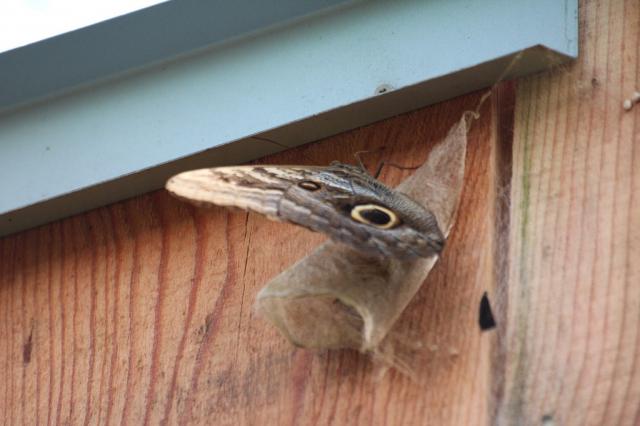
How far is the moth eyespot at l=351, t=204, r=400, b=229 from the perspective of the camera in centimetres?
140

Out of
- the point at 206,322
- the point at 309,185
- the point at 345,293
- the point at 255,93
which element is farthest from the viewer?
the point at 255,93

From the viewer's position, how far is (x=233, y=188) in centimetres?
140

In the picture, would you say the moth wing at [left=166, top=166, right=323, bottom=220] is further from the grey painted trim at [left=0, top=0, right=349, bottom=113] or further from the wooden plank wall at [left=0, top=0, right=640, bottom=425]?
the grey painted trim at [left=0, top=0, right=349, bottom=113]

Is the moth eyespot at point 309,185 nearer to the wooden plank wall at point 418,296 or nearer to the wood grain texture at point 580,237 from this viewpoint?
the wooden plank wall at point 418,296

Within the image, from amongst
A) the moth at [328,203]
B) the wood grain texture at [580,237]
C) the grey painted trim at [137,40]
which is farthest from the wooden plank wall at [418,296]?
the grey painted trim at [137,40]

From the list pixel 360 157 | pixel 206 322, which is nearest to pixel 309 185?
pixel 360 157

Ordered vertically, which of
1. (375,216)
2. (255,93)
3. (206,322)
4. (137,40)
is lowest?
(206,322)

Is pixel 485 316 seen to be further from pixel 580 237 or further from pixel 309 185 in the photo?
pixel 309 185

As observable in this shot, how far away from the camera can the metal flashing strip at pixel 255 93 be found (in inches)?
64.2

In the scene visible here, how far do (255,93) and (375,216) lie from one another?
18.2 inches

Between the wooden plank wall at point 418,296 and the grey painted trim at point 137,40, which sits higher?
the grey painted trim at point 137,40

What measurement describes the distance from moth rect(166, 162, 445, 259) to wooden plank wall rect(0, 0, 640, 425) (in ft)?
0.40

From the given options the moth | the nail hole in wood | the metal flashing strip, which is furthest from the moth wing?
the nail hole in wood

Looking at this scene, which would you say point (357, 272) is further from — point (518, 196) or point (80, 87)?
point (80, 87)
